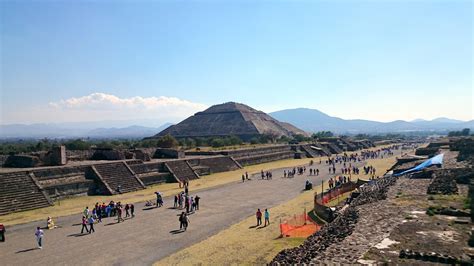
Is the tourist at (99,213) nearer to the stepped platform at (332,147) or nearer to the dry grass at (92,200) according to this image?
the dry grass at (92,200)

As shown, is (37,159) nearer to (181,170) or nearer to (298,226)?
(181,170)

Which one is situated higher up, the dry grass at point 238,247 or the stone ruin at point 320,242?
the stone ruin at point 320,242

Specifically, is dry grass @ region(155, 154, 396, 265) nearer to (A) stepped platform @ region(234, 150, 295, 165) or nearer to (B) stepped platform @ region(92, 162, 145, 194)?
(B) stepped platform @ region(92, 162, 145, 194)

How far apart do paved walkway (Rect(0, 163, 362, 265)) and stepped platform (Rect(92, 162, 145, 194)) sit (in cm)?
500

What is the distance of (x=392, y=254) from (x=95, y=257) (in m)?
9.36

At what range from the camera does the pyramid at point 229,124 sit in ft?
328

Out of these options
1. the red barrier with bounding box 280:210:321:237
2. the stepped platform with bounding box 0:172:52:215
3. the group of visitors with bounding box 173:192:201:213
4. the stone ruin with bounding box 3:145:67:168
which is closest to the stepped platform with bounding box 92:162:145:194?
the stone ruin with bounding box 3:145:67:168

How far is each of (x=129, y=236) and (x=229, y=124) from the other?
9068cm

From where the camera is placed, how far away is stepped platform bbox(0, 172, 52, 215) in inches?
821

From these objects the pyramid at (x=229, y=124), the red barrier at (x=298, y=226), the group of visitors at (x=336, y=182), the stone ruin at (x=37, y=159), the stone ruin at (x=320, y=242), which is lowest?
the red barrier at (x=298, y=226)

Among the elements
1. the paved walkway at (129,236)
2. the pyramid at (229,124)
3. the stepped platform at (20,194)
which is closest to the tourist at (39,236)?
the paved walkway at (129,236)

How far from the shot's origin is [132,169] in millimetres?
30875

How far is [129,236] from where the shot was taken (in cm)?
1584

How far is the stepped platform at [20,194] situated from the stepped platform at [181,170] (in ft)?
39.0
